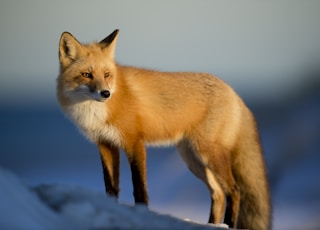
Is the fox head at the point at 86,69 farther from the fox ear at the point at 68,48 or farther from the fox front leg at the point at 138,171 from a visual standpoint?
the fox front leg at the point at 138,171

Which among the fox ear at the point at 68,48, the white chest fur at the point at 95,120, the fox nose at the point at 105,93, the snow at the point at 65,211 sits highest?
the snow at the point at 65,211

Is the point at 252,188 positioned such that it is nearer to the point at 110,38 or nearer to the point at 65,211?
the point at 110,38

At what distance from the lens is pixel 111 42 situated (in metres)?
3.79

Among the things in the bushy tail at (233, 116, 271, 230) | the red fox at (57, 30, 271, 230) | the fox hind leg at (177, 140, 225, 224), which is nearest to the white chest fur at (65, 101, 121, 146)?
the red fox at (57, 30, 271, 230)

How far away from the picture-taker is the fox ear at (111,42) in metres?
3.78

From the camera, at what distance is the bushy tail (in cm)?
404

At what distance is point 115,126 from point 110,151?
0.96 ft

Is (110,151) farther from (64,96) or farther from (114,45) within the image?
(114,45)

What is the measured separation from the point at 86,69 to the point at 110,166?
2.62ft

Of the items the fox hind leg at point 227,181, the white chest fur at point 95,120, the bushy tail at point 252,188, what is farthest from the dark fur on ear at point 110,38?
the bushy tail at point 252,188

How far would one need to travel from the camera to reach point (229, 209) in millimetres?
3980

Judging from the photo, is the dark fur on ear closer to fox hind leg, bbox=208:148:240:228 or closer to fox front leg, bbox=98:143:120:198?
A: fox front leg, bbox=98:143:120:198

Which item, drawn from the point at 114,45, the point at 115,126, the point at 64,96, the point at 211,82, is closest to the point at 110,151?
the point at 115,126

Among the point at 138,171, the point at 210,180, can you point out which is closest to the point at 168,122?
the point at 138,171
